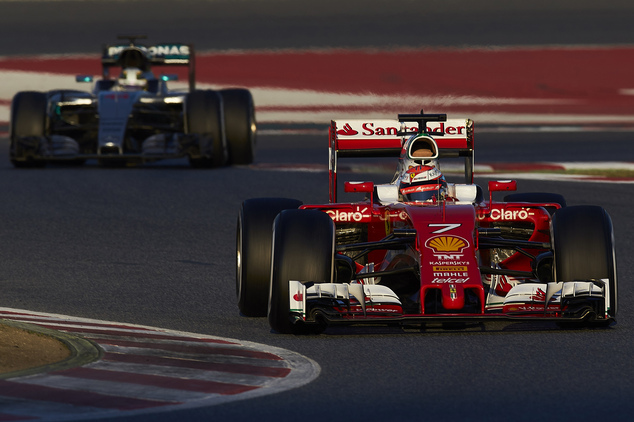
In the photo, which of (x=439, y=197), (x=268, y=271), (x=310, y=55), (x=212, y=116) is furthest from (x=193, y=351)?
(x=310, y=55)

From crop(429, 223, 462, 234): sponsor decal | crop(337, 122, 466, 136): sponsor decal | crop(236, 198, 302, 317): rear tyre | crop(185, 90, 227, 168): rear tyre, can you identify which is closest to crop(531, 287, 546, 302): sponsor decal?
crop(429, 223, 462, 234): sponsor decal

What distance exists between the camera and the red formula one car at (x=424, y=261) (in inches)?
335

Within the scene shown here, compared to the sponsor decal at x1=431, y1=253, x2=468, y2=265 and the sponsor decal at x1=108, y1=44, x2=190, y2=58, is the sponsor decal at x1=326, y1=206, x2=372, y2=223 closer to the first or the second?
the sponsor decal at x1=431, y1=253, x2=468, y2=265

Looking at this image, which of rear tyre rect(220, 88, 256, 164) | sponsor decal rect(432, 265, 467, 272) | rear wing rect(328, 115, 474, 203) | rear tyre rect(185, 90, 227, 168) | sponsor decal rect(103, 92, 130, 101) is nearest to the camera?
sponsor decal rect(432, 265, 467, 272)

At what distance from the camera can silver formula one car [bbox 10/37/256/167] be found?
19891 mm

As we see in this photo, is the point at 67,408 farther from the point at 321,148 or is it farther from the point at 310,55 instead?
the point at 310,55

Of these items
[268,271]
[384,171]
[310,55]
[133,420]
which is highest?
[310,55]

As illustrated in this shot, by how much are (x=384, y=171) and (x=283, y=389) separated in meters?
13.3

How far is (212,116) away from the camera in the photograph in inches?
794

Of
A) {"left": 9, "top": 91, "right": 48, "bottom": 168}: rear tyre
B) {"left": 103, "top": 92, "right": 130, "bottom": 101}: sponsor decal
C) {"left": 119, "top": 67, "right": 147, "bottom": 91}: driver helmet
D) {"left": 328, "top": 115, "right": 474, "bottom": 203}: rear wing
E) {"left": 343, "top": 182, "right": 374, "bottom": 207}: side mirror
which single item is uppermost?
{"left": 119, "top": 67, "right": 147, "bottom": 91}: driver helmet

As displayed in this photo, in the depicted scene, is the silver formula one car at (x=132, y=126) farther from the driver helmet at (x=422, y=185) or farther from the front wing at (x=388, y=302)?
the front wing at (x=388, y=302)

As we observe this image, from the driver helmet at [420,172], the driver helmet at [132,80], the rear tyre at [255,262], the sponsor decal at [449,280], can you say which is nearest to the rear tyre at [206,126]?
the driver helmet at [132,80]

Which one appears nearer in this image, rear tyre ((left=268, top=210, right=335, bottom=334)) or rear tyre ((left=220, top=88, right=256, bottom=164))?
rear tyre ((left=268, top=210, right=335, bottom=334))

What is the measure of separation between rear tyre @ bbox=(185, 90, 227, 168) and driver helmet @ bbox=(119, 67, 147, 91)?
1566mm
